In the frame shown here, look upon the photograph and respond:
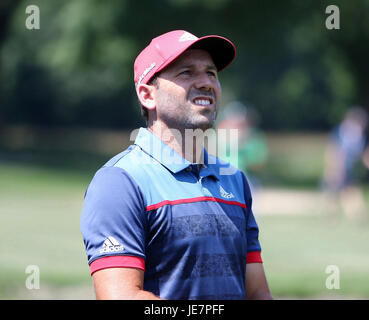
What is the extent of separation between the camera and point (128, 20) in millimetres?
26109

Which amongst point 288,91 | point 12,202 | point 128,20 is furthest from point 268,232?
point 288,91

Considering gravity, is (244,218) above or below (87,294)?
above

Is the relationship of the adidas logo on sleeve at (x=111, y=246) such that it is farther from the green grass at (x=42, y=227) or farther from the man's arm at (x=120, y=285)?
the green grass at (x=42, y=227)

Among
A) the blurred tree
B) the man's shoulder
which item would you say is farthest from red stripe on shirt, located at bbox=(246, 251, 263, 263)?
the blurred tree

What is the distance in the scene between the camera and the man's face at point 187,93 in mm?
3330

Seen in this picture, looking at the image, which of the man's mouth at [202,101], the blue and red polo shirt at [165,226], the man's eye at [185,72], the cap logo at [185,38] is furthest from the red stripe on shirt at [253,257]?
the cap logo at [185,38]

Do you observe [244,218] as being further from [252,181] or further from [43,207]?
[43,207]

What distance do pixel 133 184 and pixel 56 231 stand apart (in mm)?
10866

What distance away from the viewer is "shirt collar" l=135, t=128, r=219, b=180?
131 inches

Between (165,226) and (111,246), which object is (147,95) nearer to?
(165,226)

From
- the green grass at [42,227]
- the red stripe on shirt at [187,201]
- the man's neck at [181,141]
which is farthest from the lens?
the green grass at [42,227]

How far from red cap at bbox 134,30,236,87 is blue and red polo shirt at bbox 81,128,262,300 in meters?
0.39

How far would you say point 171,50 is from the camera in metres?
3.30

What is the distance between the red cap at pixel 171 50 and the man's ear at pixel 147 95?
1.3 inches
